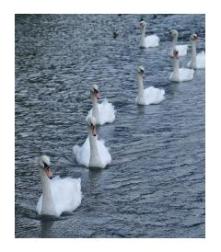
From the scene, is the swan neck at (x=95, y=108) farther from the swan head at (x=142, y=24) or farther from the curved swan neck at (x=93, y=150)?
the swan head at (x=142, y=24)

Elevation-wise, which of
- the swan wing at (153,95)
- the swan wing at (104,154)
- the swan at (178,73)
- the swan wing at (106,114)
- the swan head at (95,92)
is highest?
the swan at (178,73)

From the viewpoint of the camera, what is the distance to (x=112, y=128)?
43.7ft

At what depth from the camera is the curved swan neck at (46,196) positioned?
410 inches

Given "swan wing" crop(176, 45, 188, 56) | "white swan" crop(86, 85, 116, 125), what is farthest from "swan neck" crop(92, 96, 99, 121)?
"swan wing" crop(176, 45, 188, 56)

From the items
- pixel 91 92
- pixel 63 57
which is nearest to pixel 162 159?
pixel 91 92

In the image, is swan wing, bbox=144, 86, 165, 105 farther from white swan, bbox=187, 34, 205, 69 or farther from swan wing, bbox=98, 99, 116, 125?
white swan, bbox=187, 34, 205, 69

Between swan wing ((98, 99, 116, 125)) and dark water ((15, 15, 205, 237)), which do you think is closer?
dark water ((15, 15, 205, 237))

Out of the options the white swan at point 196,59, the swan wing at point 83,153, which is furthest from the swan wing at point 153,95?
the swan wing at point 83,153

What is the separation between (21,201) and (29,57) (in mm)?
4225

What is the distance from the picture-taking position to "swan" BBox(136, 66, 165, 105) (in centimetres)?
1439

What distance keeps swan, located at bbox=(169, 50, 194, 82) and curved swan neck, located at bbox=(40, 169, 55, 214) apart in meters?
5.82

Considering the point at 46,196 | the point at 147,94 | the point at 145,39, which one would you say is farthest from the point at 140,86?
the point at 46,196

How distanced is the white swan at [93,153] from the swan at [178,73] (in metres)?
4.06

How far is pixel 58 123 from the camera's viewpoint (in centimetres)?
1313
